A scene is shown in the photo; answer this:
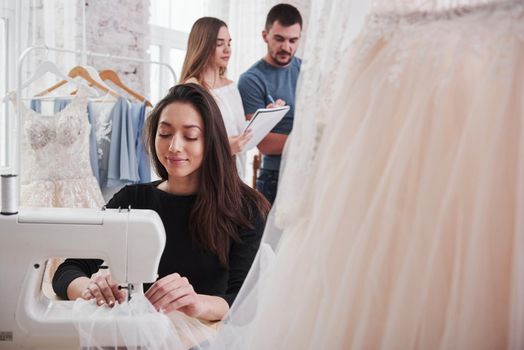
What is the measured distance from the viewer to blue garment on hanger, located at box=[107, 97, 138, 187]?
8.84 ft

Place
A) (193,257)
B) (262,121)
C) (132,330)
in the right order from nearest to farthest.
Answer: (132,330) < (193,257) < (262,121)

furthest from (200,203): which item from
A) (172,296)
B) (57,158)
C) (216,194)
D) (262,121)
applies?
(57,158)

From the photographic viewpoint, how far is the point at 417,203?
67 centimetres

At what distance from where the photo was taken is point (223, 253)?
144 centimetres

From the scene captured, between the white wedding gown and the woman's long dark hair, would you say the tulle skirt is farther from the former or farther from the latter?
the woman's long dark hair

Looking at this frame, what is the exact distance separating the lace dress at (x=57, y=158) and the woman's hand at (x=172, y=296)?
1.58 meters

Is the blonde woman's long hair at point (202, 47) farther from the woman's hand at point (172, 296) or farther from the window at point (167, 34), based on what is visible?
the woman's hand at point (172, 296)

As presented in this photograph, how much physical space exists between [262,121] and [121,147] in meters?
0.82

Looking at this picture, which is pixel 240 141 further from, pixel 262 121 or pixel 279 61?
pixel 279 61

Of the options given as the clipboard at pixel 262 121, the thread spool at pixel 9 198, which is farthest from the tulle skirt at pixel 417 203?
the clipboard at pixel 262 121

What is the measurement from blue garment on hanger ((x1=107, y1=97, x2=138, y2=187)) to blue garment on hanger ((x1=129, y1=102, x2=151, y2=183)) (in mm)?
37

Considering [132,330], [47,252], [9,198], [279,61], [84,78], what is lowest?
[132,330]

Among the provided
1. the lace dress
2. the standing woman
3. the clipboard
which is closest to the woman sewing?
the clipboard

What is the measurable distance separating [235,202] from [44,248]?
1.88 ft
